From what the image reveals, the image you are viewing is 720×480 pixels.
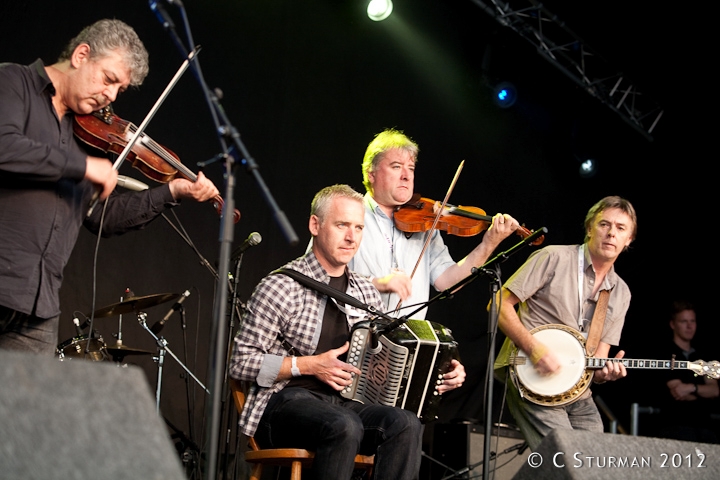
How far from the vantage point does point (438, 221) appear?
4.16 meters

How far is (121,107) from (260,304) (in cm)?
190

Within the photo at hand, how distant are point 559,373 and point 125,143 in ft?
8.11

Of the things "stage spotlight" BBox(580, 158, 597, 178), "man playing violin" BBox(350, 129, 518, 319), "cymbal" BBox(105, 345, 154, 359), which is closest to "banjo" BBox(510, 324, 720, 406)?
"man playing violin" BBox(350, 129, 518, 319)

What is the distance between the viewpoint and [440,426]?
18.6 feet

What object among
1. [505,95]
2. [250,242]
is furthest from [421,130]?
[250,242]

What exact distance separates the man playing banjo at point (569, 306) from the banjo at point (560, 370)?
0.02m

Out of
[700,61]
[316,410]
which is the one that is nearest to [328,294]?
[316,410]

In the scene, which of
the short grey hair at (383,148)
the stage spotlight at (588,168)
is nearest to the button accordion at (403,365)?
the short grey hair at (383,148)

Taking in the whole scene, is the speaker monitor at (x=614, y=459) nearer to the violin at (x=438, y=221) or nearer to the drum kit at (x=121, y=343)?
the violin at (x=438, y=221)

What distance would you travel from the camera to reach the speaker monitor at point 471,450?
5383mm

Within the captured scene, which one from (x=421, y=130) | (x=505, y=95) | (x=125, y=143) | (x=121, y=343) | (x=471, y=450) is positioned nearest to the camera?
(x=125, y=143)

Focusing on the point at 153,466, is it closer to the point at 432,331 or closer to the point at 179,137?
the point at 432,331

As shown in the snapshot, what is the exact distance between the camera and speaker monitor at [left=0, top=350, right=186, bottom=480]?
127 cm

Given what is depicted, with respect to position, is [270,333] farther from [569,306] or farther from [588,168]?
[588,168]
